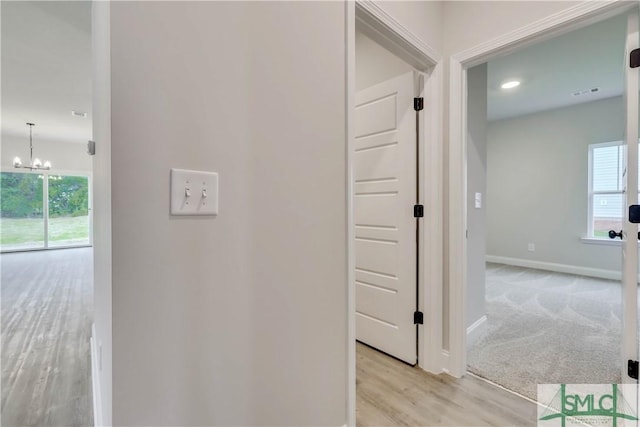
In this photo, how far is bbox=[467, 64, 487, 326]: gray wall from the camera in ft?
8.03

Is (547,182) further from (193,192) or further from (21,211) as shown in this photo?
(21,211)

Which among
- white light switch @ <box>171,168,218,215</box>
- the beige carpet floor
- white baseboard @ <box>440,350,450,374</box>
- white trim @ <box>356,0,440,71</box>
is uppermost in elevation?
white trim @ <box>356,0,440,71</box>

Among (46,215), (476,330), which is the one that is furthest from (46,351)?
(46,215)

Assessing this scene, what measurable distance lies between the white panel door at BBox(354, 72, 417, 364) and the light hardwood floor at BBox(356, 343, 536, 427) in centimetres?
24

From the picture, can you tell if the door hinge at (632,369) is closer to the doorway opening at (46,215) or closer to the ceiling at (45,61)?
the doorway opening at (46,215)

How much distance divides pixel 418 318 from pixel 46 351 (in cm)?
282

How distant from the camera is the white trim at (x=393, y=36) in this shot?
1.47 meters

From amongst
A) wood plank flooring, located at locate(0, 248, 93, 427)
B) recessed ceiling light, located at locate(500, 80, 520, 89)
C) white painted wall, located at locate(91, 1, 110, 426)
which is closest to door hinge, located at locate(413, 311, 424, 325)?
white painted wall, located at locate(91, 1, 110, 426)

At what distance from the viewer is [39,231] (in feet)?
23.8

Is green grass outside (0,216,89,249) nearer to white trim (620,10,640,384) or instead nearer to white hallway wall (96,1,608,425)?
white hallway wall (96,1,608,425)

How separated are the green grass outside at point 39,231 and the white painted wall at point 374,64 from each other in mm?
8789

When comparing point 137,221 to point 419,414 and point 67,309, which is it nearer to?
point 419,414

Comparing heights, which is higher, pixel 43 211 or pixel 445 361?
pixel 43 211

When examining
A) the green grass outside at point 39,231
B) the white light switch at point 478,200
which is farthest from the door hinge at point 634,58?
the green grass outside at point 39,231
